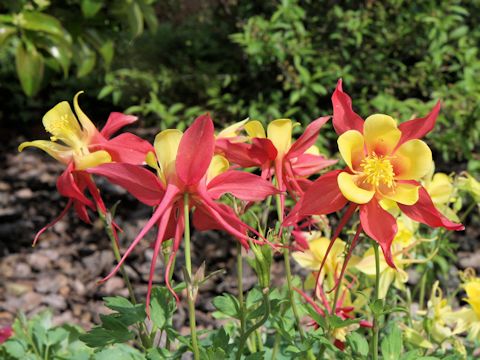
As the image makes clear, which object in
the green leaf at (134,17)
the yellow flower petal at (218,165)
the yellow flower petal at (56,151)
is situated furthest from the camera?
the green leaf at (134,17)

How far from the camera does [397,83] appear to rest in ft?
13.3

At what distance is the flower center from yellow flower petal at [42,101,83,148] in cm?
49

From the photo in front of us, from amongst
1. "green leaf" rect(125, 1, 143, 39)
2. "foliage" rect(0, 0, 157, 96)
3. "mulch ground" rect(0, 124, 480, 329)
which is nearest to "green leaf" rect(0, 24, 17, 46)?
"foliage" rect(0, 0, 157, 96)

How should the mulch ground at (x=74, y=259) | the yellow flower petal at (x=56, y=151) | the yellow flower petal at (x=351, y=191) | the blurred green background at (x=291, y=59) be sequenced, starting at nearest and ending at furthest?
1. the yellow flower petal at (x=351, y=191)
2. the yellow flower petal at (x=56, y=151)
3. the mulch ground at (x=74, y=259)
4. the blurred green background at (x=291, y=59)

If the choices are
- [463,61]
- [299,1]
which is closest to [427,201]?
[463,61]

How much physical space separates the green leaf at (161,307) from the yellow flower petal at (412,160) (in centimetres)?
47

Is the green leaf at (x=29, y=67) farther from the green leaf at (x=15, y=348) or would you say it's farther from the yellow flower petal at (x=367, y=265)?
the yellow flower petal at (x=367, y=265)

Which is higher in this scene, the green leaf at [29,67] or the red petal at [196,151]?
the red petal at [196,151]

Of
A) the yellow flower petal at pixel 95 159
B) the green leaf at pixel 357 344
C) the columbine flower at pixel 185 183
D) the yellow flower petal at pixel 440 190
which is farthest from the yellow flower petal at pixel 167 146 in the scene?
the yellow flower petal at pixel 440 190

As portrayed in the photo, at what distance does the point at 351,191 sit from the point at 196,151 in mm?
226

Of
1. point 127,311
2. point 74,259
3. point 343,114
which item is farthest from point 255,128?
point 74,259

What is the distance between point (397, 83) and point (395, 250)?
2625mm

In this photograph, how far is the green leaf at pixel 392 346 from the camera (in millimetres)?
1291

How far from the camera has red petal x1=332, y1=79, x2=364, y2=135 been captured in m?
1.13
